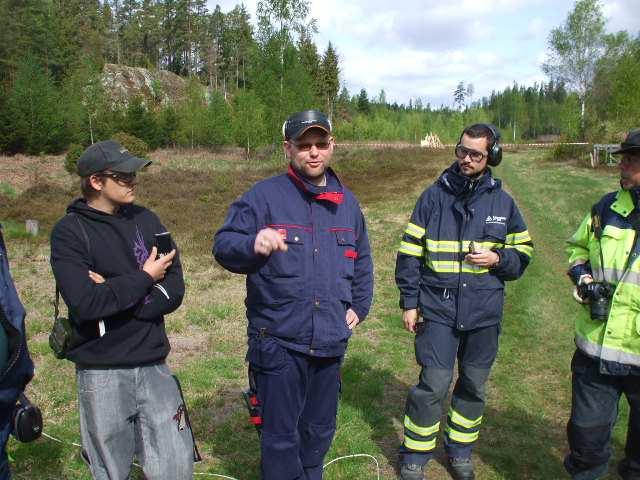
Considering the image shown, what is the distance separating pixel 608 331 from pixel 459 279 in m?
0.90

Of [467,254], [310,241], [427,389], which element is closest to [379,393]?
[427,389]

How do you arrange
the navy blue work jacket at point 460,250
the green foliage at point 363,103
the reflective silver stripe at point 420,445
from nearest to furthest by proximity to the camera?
the navy blue work jacket at point 460,250 < the reflective silver stripe at point 420,445 < the green foliage at point 363,103

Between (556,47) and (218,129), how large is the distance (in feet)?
98.1

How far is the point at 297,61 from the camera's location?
35562 mm

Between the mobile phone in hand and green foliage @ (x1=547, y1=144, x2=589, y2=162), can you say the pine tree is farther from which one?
the mobile phone in hand

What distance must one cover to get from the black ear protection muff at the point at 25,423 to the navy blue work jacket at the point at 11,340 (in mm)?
63

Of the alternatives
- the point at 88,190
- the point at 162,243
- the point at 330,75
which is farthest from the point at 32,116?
the point at 330,75

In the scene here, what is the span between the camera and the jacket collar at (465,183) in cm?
351

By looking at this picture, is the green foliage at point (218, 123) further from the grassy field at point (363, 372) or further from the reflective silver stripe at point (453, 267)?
the reflective silver stripe at point (453, 267)

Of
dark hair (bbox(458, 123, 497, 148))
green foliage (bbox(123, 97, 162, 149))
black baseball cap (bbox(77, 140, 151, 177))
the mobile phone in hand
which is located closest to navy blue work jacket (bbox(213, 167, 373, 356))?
the mobile phone in hand

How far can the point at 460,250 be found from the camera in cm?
349

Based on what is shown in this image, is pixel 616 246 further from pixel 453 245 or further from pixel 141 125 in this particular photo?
pixel 141 125

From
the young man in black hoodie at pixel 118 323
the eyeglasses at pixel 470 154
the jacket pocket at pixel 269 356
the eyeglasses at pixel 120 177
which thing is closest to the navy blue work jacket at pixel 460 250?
the eyeglasses at pixel 470 154

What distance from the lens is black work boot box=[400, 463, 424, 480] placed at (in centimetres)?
361
